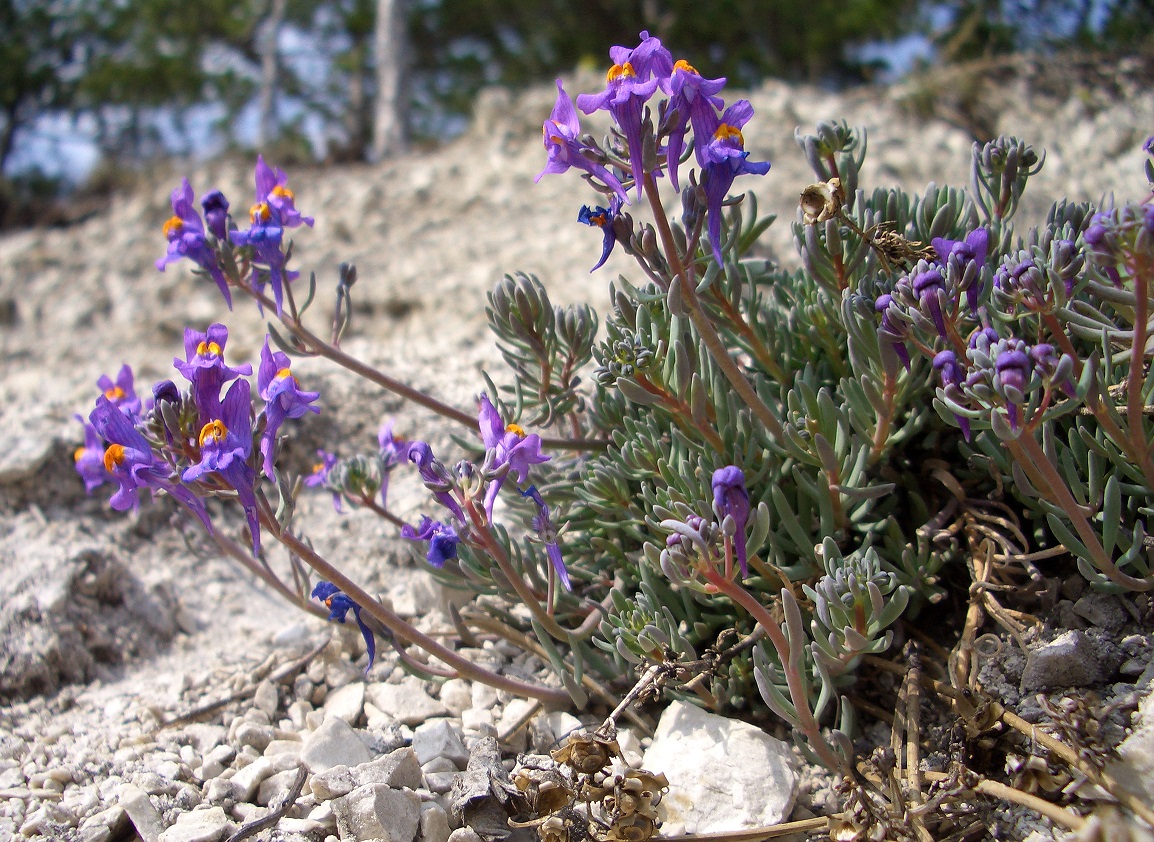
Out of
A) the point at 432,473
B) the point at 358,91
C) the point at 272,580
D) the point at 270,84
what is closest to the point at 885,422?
the point at 432,473

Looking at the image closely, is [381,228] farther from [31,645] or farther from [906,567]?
[906,567]

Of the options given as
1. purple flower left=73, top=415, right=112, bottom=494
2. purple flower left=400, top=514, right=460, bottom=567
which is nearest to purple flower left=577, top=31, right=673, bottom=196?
purple flower left=400, top=514, right=460, bottom=567

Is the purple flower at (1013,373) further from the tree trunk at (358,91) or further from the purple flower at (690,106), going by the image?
the tree trunk at (358,91)

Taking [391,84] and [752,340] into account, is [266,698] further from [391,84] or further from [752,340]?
[391,84]

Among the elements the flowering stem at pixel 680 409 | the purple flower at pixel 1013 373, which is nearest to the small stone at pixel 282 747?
the flowering stem at pixel 680 409

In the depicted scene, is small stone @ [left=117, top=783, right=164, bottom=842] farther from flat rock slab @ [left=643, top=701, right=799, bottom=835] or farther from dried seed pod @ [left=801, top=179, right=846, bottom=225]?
dried seed pod @ [left=801, top=179, right=846, bottom=225]

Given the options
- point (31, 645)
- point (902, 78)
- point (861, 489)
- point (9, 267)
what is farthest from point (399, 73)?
point (861, 489)
